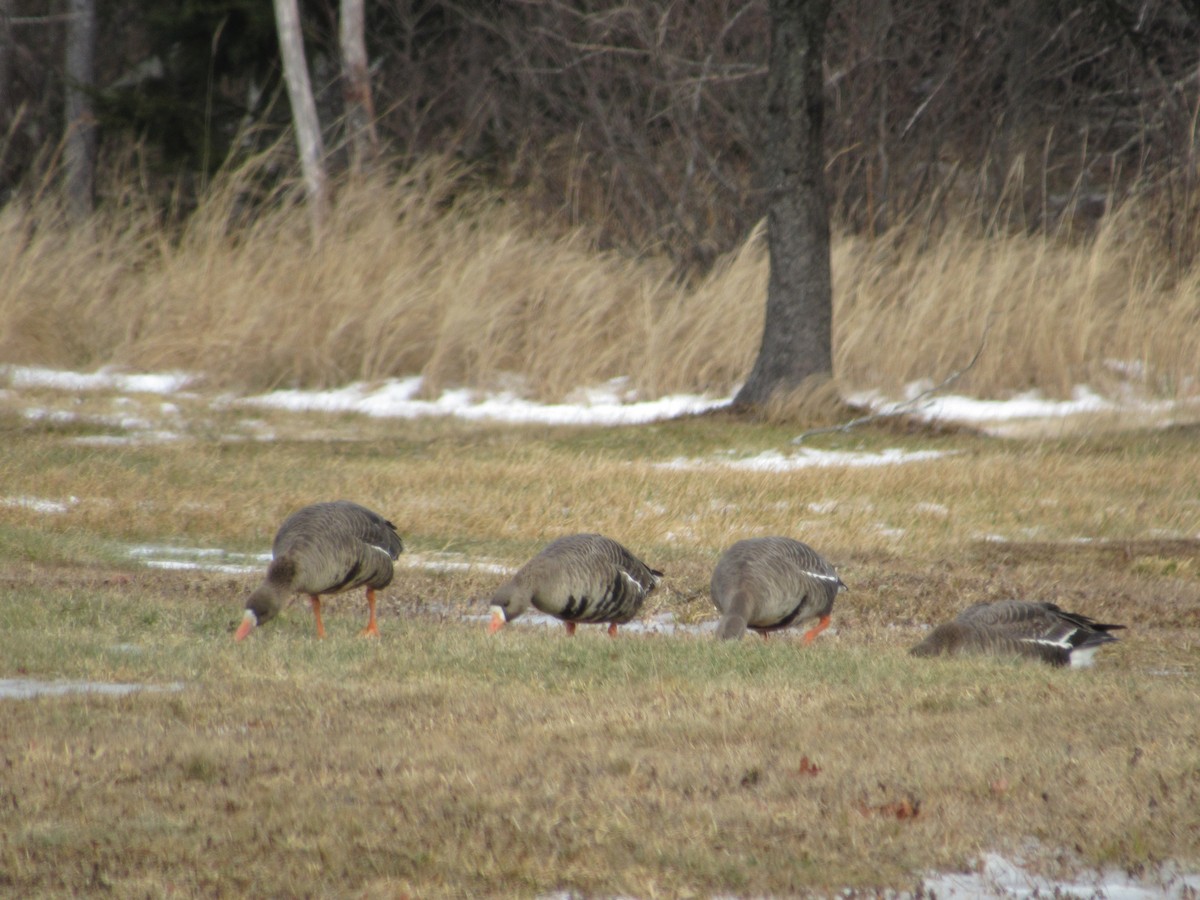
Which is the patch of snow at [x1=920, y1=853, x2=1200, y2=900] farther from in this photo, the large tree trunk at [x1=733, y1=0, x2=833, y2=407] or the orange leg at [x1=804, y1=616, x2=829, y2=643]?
the large tree trunk at [x1=733, y1=0, x2=833, y2=407]

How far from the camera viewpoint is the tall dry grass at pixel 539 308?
1808 centimetres

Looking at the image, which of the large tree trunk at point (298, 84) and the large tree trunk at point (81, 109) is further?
the large tree trunk at point (81, 109)

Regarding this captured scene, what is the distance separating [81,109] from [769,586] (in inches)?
805

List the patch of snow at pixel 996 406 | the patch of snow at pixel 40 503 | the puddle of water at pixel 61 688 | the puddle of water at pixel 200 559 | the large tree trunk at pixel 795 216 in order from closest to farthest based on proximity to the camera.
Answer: the puddle of water at pixel 61 688, the puddle of water at pixel 200 559, the patch of snow at pixel 40 503, the large tree trunk at pixel 795 216, the patch of snow at pixel 996 406

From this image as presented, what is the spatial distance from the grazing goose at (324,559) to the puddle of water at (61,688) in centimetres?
105

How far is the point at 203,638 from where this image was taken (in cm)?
714

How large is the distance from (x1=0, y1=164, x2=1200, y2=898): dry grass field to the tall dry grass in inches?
2.4

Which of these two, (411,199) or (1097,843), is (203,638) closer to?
(1097,843)

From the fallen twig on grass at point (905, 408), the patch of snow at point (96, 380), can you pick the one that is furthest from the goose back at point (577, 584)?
the patch of snow at point (96, 380)

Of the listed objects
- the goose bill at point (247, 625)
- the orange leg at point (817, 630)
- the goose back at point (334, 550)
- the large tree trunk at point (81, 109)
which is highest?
the large tree trunk at point (81, 109)

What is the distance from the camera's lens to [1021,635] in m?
7.25

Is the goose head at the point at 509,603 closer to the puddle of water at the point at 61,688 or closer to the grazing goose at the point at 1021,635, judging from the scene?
the puddle of water at the point at 61,688

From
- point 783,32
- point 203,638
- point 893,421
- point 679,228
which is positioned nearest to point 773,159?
point 783,32

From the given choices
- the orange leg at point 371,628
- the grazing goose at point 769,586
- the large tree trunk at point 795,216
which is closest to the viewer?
the grazing goose at point 769,586
